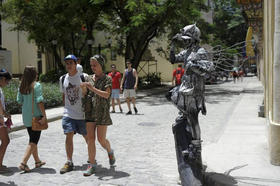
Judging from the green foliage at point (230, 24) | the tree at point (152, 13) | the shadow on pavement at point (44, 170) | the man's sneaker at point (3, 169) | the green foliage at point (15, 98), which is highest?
the green foliage at point (230, 24)

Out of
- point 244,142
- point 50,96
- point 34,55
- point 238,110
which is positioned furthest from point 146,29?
point 34,55

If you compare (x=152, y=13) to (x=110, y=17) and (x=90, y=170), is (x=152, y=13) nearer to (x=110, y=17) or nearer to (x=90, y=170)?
(x=110, y=17)

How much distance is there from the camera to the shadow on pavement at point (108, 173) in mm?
4988

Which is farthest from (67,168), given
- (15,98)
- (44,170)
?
(15,98)

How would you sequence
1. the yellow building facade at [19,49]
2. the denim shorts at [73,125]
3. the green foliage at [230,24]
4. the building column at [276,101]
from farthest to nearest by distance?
the green foliage at [230,24]
the yellow building facade at [19,49]
the denim shorts at [73,125]
the building column at [276,101]

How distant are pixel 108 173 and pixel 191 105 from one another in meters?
1.91

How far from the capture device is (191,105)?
A: 4.12m

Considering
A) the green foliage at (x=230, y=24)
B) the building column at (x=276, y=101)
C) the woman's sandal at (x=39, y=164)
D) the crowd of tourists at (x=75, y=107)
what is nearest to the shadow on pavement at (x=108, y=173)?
the crowd of tourists at (x=75, y=107)

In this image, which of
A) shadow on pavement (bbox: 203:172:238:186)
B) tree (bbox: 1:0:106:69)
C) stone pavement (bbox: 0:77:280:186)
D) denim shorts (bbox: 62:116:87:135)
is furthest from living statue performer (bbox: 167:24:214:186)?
tree (bbox: 1:0:106:69)

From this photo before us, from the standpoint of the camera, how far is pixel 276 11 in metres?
4.90

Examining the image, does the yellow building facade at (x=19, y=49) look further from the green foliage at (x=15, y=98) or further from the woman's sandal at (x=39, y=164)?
the woman's sandal at (x=39, y=164)

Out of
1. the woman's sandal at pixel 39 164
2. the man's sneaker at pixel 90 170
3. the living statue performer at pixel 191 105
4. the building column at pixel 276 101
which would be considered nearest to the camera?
the living statue performer at pixel 191 105

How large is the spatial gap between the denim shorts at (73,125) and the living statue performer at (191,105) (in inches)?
65.5

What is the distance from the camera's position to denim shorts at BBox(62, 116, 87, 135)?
16.9ft
